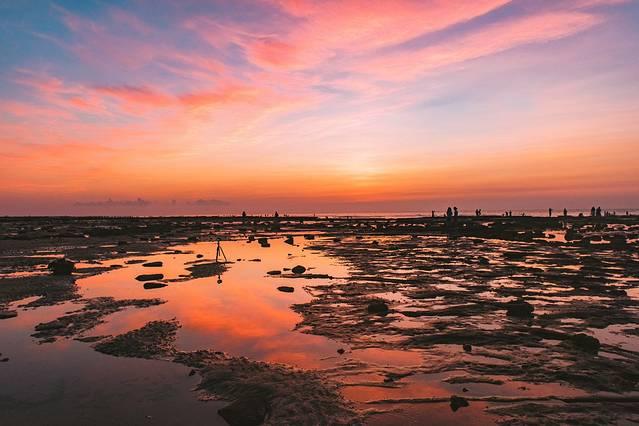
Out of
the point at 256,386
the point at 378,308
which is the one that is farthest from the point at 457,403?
the point at 378,308

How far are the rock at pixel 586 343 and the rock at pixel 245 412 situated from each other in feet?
27.8

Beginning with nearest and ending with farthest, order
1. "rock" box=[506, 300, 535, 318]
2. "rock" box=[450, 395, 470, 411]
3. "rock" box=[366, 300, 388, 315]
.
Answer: "rock" box=[450, 395, 470, 411], "rock" box=[506, 300, 535, 318], "rock" box=[366, 300, 388, 315]

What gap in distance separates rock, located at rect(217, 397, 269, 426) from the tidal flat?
0.03 metres

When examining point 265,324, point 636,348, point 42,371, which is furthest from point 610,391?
point 42,371

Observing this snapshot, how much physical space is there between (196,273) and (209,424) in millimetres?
18874

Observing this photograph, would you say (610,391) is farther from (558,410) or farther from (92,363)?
(92,363)

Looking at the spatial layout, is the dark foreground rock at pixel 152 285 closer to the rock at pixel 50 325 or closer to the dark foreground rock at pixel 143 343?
the rock at pixel 50 325

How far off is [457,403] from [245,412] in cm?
401

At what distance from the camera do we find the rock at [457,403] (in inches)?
331

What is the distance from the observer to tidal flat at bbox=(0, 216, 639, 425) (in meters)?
8.42

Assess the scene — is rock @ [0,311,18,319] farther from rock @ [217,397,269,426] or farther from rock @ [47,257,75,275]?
rock @ [217,397,269,426]

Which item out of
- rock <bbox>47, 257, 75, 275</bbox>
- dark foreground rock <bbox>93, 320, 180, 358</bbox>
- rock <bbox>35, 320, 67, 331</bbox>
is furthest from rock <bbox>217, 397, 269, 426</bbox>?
rock <bbox>47, 257, 75, 275</bbox>

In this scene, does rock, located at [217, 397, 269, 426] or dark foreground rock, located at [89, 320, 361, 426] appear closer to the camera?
rock, located at [217, 397, 269, 426]

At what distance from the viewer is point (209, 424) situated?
794cm
